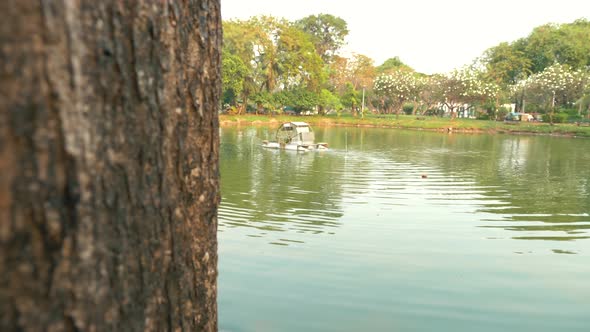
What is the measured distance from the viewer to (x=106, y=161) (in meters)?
0.93

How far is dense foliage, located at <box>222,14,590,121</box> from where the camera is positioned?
1732 inches

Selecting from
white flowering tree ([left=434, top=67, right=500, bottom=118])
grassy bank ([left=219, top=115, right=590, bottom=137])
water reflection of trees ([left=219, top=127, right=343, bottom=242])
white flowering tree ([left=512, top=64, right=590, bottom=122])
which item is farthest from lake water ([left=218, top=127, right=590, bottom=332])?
white flowering tree ([left=434, top=67, right=500, bottom=118])

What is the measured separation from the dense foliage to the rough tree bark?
42664 mm

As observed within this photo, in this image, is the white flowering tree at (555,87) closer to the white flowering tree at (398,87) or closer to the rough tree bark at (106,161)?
the white flowering tree at (398,87)

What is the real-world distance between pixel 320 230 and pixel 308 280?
221 centimetres

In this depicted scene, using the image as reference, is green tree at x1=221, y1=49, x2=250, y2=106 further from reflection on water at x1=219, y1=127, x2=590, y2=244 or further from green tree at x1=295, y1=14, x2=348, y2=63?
reflection on water at x1=219, y1=127, x2=590, y2=244

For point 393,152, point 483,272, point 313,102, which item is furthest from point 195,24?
point 313,102

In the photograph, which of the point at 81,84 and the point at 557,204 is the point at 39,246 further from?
the point at 557,204

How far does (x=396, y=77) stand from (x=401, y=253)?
49.6 meters

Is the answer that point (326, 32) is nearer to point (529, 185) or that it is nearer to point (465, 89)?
point (465, 89)

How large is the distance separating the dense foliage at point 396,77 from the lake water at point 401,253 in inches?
1314

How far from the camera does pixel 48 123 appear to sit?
2.63 feet

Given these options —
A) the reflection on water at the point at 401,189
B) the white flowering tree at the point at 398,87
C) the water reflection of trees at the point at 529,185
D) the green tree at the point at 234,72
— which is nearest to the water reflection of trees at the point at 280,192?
the reflection on water at the point at 401,189

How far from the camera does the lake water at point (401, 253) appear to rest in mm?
4223
